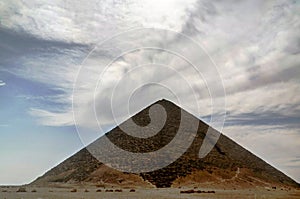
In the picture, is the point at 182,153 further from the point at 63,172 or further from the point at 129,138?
the point at 63,172

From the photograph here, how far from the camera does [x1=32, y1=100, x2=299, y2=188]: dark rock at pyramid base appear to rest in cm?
11084

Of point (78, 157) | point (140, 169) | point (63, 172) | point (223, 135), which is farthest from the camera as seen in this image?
point (223, 135)

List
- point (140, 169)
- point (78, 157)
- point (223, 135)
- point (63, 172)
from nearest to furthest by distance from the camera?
point (140, 169) → point (63, 172) → point (78, 157) → point (223, 135)

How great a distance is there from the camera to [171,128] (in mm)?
146125

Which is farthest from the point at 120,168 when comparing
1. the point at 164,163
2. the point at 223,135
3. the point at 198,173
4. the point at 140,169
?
the point at 223,135

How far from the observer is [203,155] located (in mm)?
133250

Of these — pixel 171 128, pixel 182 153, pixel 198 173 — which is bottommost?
pixel 198 173

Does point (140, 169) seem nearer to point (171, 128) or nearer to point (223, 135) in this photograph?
point (171, 128)

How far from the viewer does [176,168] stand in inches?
4688

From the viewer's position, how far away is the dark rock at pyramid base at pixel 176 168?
4364 inches

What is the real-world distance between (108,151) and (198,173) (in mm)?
30650

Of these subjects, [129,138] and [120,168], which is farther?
[129,138]

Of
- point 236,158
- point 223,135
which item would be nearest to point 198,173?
point 236,158

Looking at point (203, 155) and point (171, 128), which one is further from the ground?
point (171, 128)
